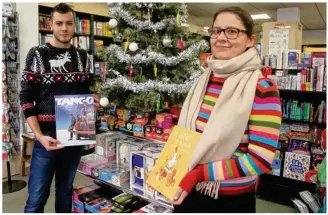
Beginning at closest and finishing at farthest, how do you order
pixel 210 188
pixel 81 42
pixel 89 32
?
pixel 210 188 → pixel 81 42 → pixel 89 32

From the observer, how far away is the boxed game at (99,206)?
2.33 metres

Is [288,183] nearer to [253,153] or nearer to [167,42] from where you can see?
[167,42]

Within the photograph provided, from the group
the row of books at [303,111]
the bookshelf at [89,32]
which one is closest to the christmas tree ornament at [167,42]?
the row of books at [303,111]

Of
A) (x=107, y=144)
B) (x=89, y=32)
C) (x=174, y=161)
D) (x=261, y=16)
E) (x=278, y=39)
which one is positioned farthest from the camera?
(x=261, y=16)

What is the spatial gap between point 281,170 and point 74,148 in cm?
235

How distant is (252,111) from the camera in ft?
3.63

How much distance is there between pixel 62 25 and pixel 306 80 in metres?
2.46

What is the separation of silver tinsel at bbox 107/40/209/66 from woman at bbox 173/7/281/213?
0.97 metres

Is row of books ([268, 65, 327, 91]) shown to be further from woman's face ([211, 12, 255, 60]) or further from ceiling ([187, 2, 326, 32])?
ceiling ([187, 2, 326, 32])

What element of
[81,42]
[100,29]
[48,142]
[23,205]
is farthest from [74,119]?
[100,29]

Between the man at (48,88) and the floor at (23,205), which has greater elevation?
the man at (48,88)

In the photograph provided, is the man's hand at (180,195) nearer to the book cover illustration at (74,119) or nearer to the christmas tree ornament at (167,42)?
the book cover illustration at (74,119)

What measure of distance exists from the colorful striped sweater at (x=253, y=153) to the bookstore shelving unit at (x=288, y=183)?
2.26 metres

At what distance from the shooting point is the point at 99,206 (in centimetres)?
236
